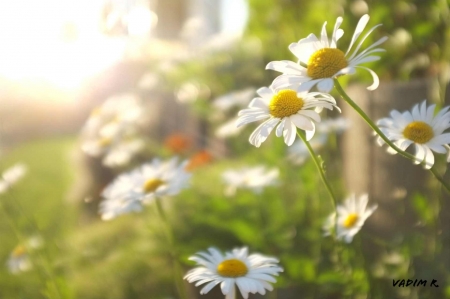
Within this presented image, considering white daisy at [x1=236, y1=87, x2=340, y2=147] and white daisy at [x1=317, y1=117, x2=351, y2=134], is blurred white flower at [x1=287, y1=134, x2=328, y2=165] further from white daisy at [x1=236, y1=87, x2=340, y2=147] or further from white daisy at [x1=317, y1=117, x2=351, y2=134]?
white daisy at [x1=236, y1=87, x2=340, y2=147]

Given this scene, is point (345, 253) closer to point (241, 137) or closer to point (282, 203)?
point (282, 203)

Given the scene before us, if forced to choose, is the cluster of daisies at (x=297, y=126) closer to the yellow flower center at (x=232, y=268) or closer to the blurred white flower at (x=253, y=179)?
the yellow flower center at (x=232, y=268)

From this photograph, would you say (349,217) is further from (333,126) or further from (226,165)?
(226,165)

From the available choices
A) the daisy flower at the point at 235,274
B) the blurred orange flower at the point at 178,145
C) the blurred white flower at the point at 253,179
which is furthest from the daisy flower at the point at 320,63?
the blurred orange flower at the point at 178,145

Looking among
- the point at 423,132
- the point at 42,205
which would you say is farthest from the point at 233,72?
the point at 423,132

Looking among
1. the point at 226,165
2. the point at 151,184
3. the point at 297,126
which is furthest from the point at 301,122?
the point at 226,165

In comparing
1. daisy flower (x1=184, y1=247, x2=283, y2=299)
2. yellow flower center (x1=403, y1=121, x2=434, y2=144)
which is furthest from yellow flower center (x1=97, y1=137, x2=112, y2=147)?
yellow flower center (x1=403, y1=121, x2=434, y2=144)
